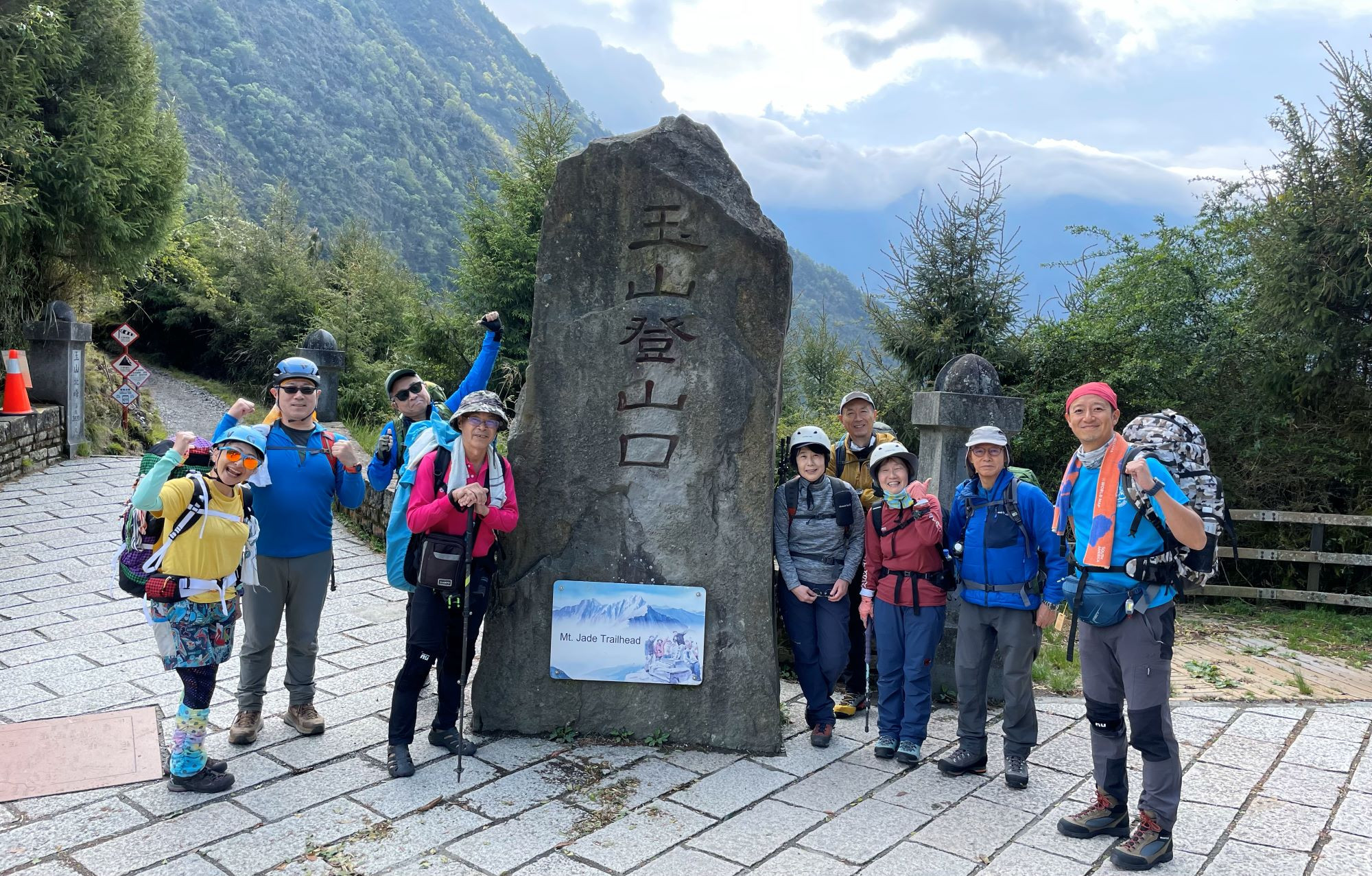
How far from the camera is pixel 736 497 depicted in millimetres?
4691

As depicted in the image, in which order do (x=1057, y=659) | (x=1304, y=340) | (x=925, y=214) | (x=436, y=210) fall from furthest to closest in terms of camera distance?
(x=436, y=210) < (x=925, y=214) < (x=1304, y=340) < (x=1057, y=659)

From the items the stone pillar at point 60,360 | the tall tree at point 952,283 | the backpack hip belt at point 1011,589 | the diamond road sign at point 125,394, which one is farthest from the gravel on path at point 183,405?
the backpack hip belt at point 1011,589

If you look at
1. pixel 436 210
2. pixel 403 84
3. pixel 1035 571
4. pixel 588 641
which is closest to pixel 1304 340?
pixel 1035 571

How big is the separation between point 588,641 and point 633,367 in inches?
59.1

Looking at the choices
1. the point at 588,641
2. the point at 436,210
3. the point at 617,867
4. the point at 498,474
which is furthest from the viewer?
the point at 436,210

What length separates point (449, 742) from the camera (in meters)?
4.44

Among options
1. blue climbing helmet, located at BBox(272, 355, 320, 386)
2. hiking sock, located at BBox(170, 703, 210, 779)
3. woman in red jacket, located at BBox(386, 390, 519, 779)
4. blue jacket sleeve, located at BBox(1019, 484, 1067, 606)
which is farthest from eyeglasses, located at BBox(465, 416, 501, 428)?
blue jacket sleeve, located at BBox(1019, 484, 1067, 606)

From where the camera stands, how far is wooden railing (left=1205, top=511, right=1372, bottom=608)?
8656 millimetres

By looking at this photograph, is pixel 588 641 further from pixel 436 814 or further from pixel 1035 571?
pixel 1035 571

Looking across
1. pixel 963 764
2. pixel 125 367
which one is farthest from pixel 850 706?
pixel 125 367

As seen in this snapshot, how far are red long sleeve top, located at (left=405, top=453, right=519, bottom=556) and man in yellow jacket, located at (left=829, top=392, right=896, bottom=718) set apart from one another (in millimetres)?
2017

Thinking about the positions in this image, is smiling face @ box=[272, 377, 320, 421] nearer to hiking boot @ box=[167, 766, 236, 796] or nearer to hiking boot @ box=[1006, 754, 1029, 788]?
hiking boot @ box=[167, 766, 236, 796]

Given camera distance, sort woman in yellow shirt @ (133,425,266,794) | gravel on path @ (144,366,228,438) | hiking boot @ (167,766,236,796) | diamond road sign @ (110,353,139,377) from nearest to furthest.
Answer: woman in yellow shirt @ (133,425,266,794), hiking boot @ (167,766,236,796), diamond road sign @ (110,353,139,377), gravel on path @ (144,366,228,438)

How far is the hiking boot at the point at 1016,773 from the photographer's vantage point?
4.22 meters
